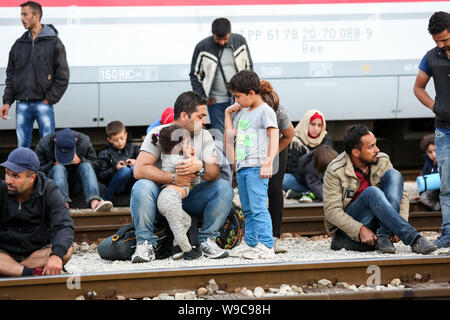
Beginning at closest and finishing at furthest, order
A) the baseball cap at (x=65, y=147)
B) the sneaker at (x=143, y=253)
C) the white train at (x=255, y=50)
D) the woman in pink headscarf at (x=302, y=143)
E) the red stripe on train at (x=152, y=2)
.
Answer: the sneaker at (x=143, y=253)
the baseball cap at (x=65, y=147)
the woman in pink headscarf at (x=302, y=143)
the red stripe on train at (x=152, y=2)
the white train at (x=255, y=50)

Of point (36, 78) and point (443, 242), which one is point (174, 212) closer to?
point (443, 242)

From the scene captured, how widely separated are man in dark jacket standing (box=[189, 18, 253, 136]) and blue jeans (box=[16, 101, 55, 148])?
5.21 ft

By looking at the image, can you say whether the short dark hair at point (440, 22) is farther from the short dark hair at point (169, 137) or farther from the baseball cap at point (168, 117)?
the baseball cap at point (168, 117)

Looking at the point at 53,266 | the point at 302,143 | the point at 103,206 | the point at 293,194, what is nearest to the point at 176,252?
the point at 53,266

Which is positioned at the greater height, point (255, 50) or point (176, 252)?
point (255, 50)

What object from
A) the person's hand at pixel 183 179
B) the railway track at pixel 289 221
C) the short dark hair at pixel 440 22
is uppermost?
the short dark hair at pixel 440 22

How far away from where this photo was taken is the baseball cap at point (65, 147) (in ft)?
23.7

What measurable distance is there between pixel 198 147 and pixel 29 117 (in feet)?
10.1

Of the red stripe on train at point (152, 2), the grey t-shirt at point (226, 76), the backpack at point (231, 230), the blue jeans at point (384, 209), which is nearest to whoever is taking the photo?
the blue jeans at point (384, 209)

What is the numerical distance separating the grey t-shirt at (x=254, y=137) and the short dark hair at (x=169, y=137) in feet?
1.48

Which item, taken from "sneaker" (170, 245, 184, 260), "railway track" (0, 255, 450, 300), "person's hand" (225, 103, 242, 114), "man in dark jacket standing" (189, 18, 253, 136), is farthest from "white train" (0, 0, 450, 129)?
"railway track" (0, 255, 450, 300)

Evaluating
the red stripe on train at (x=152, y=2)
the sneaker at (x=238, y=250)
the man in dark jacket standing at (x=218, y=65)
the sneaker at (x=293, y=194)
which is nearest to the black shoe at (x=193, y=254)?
the sneaker at (x=238, y=250)

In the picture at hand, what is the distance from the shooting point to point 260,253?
5.57m
